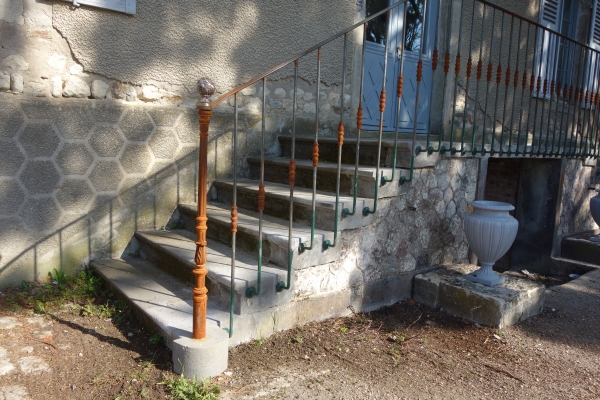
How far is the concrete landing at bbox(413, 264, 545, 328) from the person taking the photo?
3.09m

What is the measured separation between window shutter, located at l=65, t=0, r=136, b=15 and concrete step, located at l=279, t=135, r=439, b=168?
1.50 metres

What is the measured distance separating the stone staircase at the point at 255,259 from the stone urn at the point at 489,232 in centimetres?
49

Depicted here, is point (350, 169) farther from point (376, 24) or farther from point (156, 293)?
point (376, 24)

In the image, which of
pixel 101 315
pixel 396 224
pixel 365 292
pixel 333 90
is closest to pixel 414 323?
pixel 365 292

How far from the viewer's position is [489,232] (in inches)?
131

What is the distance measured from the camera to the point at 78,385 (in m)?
2.12

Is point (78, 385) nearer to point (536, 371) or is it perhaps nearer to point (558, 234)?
point (536, 371)

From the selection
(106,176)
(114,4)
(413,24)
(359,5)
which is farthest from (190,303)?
(413,24)

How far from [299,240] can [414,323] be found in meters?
1.02

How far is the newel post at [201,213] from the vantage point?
2.17 m

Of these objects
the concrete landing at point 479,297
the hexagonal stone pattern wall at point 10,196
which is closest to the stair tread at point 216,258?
the hexagonal stone pattern wall at point 10,196

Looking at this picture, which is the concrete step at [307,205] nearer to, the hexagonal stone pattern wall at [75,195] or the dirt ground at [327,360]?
the dirt ground at [327,360]

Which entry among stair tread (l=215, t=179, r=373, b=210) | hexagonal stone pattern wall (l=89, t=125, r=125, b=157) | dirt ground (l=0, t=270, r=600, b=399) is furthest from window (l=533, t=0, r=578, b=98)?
hexagonal stone pattern wall (l=89, t=125, r=125, b=157)

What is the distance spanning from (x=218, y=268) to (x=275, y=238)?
0.35 metres
